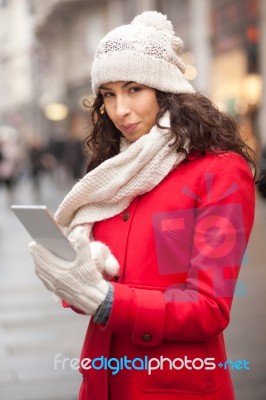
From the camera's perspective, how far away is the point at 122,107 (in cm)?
218

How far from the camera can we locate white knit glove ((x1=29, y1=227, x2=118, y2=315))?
184 cm

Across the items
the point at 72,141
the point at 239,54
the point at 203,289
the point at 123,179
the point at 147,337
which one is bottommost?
the point at 72,141

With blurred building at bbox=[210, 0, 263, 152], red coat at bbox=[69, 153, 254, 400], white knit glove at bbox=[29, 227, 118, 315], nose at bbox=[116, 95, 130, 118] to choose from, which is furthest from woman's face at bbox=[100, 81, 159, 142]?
blurred building at bbox=[210, 0, 263, 152]

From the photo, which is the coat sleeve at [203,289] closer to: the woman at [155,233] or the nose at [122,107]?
the woman at [155,233]

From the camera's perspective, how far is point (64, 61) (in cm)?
3816

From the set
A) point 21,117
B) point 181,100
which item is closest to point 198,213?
point 181,100

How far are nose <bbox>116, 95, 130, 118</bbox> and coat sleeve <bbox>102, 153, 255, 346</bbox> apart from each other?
33cm

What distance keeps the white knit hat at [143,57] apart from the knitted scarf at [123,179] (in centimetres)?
12

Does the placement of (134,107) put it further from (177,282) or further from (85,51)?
(85,51)

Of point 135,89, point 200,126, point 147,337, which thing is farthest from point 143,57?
point 147,337

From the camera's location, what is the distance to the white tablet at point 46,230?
1.84 meters

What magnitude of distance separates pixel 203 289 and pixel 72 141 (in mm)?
21345

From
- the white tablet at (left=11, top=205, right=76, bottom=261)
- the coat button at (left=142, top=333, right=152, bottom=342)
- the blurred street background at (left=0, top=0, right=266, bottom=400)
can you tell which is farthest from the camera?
the blurred street background at (left=0, top=0, right=266, bottom=400)

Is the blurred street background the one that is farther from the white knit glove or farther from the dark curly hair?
the white knit glove
